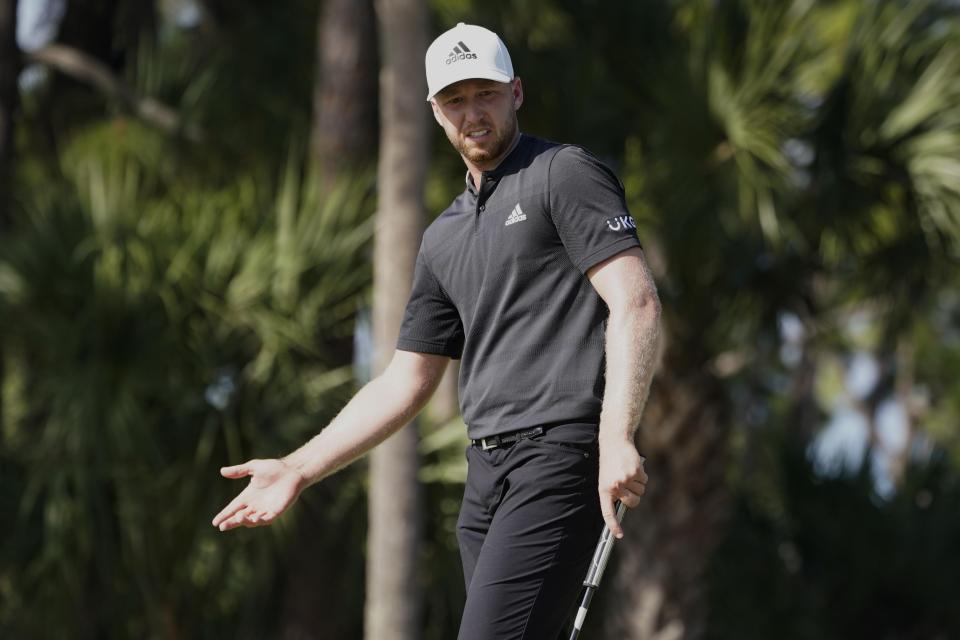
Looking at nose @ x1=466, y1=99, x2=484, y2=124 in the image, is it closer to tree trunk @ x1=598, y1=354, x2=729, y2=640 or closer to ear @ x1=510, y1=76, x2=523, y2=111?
ear @ x1=510, y1=76, x2=523, y2=111

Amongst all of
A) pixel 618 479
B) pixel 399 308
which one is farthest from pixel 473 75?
pixel 399 308

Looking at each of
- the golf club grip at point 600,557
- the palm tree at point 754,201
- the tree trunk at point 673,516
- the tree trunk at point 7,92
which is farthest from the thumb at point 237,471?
the tree trunk at point 7,92

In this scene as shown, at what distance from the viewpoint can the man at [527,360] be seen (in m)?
3.26

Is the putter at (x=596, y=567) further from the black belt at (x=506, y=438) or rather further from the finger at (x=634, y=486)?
the black belt at (x=506, y=438)

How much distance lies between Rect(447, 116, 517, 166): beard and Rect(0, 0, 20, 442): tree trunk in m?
8.03

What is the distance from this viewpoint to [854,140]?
31.6ft

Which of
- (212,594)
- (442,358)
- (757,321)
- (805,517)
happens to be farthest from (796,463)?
(442,358)

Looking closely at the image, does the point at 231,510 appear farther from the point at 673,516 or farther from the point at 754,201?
the point at 673,516

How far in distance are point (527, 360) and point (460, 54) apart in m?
0.70

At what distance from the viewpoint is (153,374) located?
9328 mm

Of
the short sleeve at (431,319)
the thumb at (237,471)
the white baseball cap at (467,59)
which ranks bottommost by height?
the thumb at (237,471)

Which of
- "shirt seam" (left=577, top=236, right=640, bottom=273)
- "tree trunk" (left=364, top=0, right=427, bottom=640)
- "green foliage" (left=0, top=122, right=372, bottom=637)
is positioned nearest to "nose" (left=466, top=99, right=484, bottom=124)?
"shirt seam" (left=577, top=236, right=640, bottom=273)

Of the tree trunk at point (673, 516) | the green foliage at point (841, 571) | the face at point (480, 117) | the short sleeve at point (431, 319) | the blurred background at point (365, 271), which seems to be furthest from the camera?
the green foliage at point (841, 571)

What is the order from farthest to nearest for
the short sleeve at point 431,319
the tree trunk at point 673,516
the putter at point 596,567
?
the tree trunk at point 673,516 → the short sleeve at point 431,319 → the putter at point 596,567
